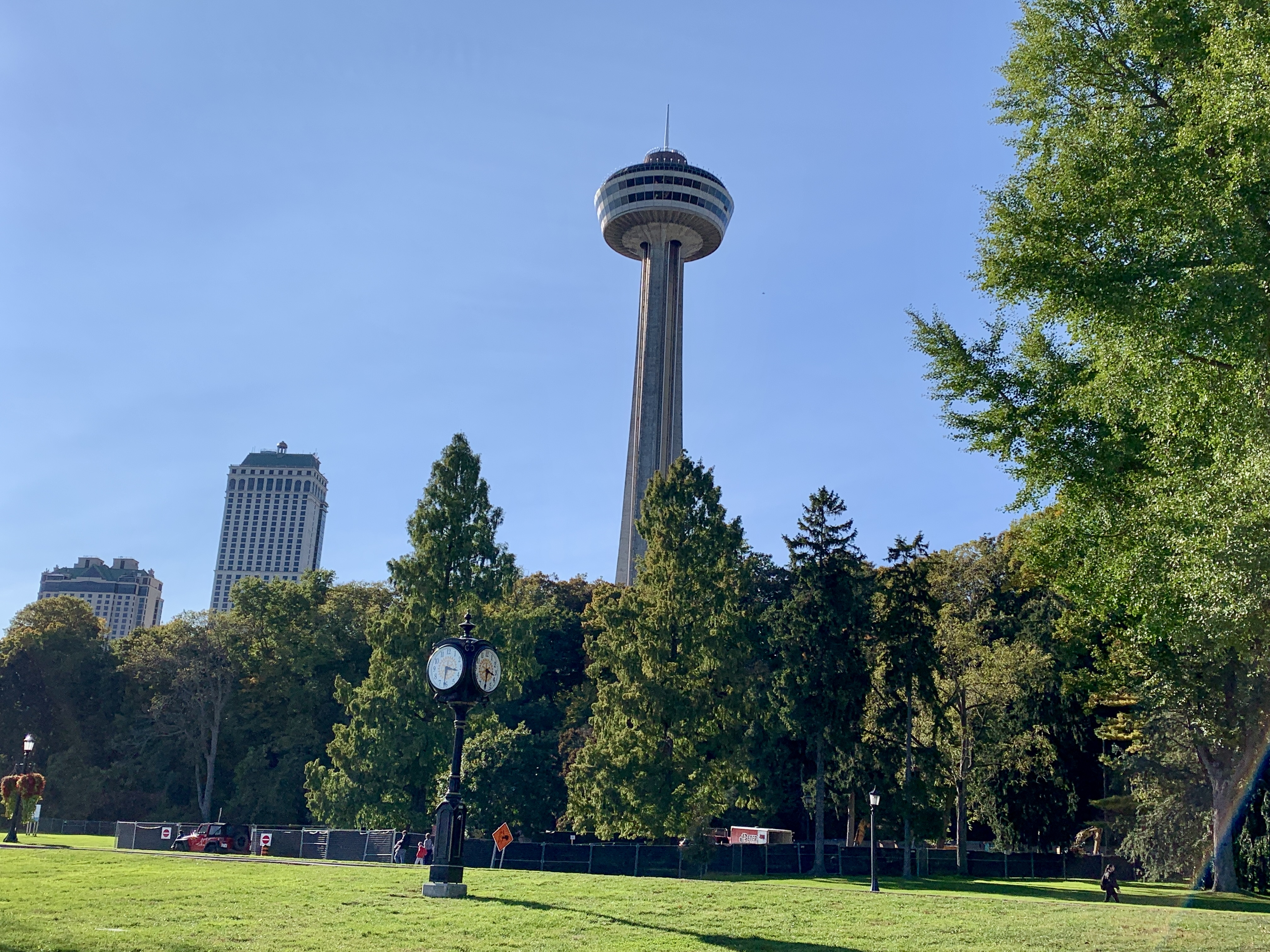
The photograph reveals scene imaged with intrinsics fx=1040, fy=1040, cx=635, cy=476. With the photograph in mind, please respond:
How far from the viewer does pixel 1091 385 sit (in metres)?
13.9

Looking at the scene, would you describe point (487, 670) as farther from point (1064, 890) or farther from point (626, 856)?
point (1064, 890)

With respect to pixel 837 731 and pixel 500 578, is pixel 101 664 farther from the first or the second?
pixel 837 731

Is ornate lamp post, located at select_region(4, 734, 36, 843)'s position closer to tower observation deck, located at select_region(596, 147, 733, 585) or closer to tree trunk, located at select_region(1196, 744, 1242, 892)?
tree trunk, located at select_region(1196, 744, 1242, 892)

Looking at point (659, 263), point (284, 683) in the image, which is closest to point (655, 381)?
point (659, 263)

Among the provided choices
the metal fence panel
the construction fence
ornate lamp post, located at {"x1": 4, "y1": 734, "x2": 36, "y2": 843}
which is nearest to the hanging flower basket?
ornate lamp post, located at {"x1": 4, "y1": 734, "x2": 36, "y2": 843}

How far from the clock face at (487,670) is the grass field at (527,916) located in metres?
2.82

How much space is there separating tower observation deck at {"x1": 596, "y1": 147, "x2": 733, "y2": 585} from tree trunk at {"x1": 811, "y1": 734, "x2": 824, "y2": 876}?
6000 cm

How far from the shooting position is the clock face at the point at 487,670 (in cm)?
1509

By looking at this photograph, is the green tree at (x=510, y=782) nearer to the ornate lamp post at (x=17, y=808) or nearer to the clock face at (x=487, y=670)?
the ornate lamp post at (x=17, y=808)

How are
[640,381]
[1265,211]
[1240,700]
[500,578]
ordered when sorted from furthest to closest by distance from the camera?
[640,381]
[500,578]
[1240,700]
[1265,211]

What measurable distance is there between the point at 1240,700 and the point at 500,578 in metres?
24.3

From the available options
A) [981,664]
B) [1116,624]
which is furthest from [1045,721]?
[1116,624]

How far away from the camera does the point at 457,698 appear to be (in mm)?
14891

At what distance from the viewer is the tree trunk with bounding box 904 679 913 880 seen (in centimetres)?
4125
